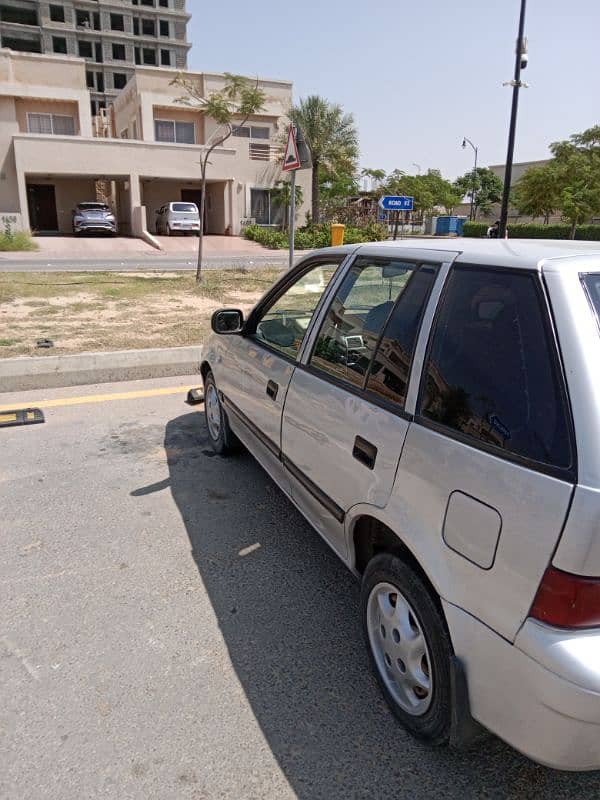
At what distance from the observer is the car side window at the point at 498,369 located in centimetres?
166

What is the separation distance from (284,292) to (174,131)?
1376 inches

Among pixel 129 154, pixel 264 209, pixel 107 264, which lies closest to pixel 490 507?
pixel 107 264

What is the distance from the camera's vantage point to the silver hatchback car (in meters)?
1.56

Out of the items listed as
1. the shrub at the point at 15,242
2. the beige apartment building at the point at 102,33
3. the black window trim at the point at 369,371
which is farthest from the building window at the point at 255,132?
the black window trim at the point at 369,371

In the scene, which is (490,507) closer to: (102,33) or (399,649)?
(399,649)

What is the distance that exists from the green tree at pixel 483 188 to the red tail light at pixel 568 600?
82.9 meters

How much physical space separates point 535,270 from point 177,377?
5.56 metres

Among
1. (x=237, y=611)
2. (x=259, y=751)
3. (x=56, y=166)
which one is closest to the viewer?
(x=259, y=751)

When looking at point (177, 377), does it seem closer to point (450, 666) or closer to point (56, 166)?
point (450, 666)

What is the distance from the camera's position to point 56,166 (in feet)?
93.8

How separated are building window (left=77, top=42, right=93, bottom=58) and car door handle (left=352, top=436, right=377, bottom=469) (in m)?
73.4

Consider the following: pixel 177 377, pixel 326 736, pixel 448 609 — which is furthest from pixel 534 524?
pixel 177 377

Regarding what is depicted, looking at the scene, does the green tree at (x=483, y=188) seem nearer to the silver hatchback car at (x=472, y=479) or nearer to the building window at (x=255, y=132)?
the building window at (x=255, y=132)

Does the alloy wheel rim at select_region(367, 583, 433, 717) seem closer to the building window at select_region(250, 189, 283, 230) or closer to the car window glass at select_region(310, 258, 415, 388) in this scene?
the car window glass at select_region(310, 258, 415, 388)
